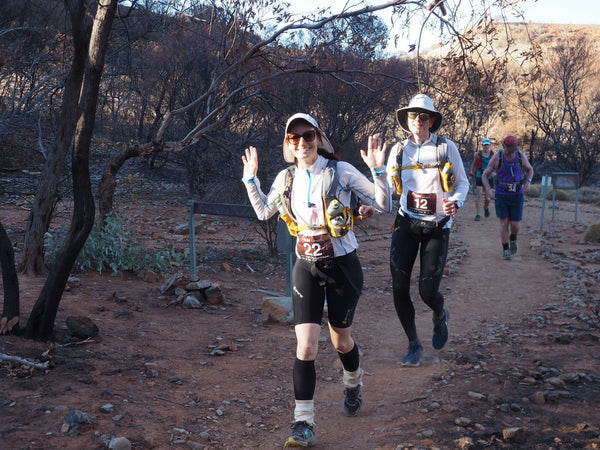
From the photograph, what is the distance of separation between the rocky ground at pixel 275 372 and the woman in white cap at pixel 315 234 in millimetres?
452

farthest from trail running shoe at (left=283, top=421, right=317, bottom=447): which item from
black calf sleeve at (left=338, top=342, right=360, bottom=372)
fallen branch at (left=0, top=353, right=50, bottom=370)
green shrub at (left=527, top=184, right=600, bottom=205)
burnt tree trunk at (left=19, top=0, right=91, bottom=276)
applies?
green shrub at (left=527, top=184, right=600, bottom=205)

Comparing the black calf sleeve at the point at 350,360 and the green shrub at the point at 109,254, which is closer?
the black calf sleeve at the point at 350,360

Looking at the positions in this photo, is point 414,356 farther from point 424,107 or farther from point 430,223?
point 424,107

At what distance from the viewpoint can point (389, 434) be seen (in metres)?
4.10

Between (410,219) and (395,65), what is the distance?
1305cm

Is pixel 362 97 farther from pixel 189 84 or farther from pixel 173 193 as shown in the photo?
pixel 173 193

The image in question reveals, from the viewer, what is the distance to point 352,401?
14.7ft

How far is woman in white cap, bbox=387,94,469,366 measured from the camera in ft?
16.9

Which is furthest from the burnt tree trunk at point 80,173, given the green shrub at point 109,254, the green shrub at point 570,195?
the green shrub at point 570,195

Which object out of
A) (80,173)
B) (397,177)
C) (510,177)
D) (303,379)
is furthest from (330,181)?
(510,177)

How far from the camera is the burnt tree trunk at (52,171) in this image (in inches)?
238

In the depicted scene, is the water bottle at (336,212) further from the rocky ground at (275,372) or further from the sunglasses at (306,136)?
the rocky ground at (275,372)

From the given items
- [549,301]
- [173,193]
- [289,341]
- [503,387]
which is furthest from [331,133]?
[503,387]

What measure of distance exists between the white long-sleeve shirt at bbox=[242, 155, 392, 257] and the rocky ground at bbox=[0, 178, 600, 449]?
1271 mm
